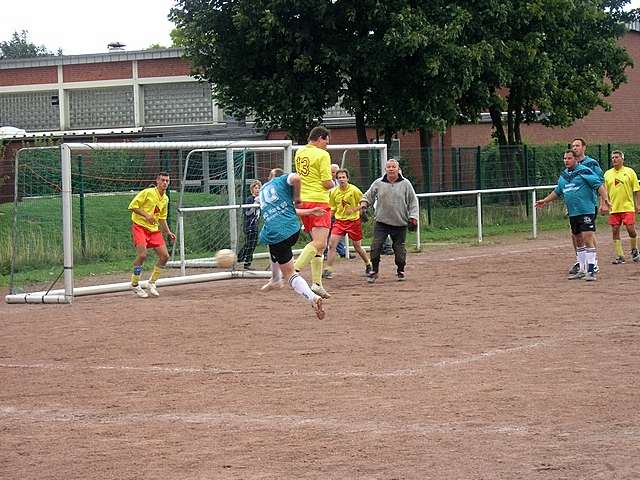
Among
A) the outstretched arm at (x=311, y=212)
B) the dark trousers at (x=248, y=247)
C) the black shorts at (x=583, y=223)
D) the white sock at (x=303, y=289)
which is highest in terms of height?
the outstretched arm at (x=311, y=212)

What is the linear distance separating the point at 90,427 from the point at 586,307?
299 inches

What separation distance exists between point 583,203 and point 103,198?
10.8 m

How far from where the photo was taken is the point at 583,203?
17.2 m

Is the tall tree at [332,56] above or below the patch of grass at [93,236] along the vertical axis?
above

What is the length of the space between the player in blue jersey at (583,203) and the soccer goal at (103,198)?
5.23m

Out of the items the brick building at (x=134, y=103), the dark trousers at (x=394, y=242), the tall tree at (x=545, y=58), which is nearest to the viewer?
the dark trousers at (x=394, y=242)

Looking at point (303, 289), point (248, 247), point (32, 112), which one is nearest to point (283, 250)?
point (303, 289)

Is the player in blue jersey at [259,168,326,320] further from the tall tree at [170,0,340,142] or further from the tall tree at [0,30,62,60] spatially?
the tall tree at [0,30,62,60]

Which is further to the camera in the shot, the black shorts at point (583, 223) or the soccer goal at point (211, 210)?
the soccer goal at point (211, 210)

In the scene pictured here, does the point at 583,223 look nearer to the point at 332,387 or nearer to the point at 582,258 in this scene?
the point at 582,258

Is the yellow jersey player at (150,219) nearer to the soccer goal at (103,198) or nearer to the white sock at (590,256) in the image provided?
the soccer goal at (103,198)

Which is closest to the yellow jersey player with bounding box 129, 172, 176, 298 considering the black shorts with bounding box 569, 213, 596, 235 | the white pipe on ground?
the white pipe on ground

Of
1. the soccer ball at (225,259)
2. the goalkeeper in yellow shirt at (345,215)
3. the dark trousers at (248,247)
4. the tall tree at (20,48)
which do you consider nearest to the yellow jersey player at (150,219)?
the soccer ball at (225,259)

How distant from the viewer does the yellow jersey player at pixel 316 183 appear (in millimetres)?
15141
